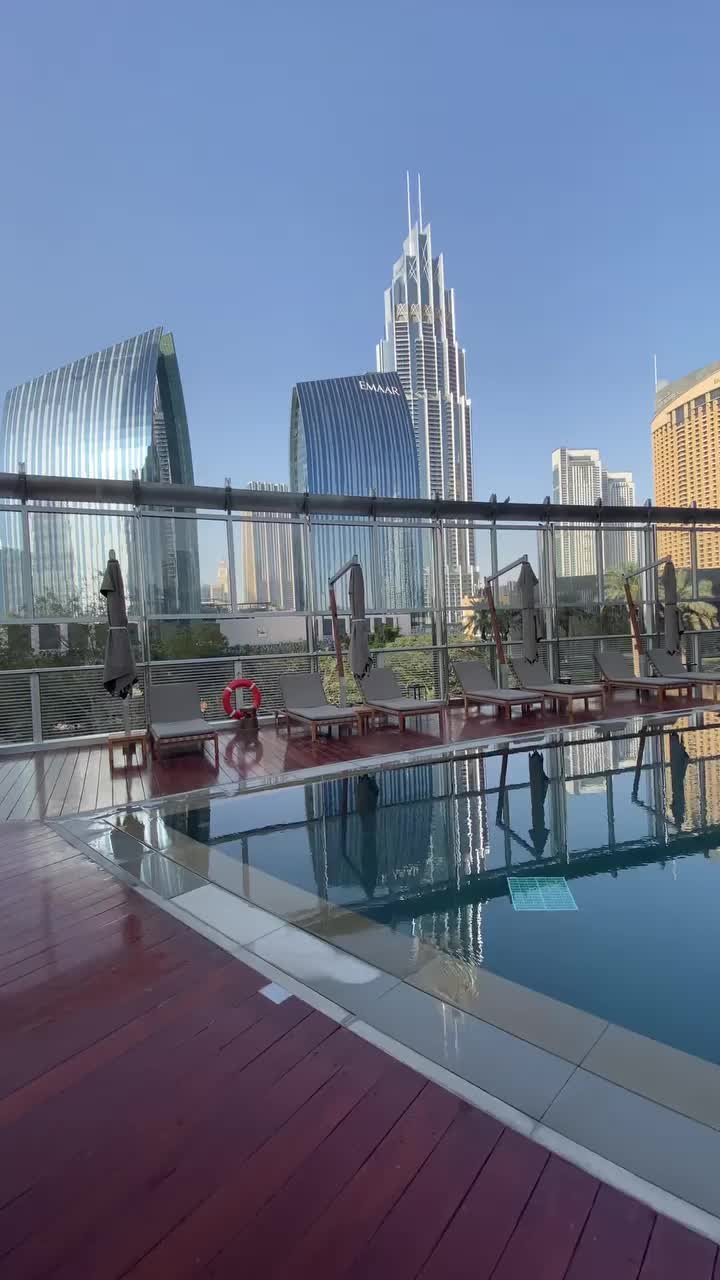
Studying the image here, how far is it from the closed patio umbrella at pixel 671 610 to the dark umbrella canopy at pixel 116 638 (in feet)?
29.5

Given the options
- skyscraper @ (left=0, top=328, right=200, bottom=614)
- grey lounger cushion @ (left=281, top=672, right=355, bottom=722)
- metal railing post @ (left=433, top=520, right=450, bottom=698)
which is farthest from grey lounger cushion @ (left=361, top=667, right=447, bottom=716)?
skyscraper @ (left=0, top=328, right=200, bottom=614)

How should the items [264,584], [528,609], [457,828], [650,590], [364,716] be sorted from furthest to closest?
1. [650,590]
2. [528,609]
3. [264,584]
4. [364,716]
5. [457,828]

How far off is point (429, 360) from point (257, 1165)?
83454mm

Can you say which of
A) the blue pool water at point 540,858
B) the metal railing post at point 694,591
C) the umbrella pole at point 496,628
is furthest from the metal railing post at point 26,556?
the metal railing post at point 694,591

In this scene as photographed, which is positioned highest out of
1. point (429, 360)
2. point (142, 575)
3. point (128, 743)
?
point (429, 360)

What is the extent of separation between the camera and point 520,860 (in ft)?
14.4

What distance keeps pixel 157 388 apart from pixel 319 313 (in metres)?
14.0

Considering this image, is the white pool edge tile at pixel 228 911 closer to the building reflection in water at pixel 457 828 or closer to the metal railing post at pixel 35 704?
the building reflection in water at pixel 457 828

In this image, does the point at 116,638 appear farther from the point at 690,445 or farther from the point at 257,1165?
the point at 690,445

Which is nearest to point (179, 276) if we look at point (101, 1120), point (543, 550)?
point (543, 550)

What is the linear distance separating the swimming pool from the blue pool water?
0.04ft

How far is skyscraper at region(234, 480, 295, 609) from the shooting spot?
9977 millimetres

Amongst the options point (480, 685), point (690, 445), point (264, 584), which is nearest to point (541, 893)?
point (480, 685)

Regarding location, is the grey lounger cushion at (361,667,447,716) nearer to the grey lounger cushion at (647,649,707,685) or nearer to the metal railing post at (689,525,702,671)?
the grey lounger cushion at (647,649,707,685)
